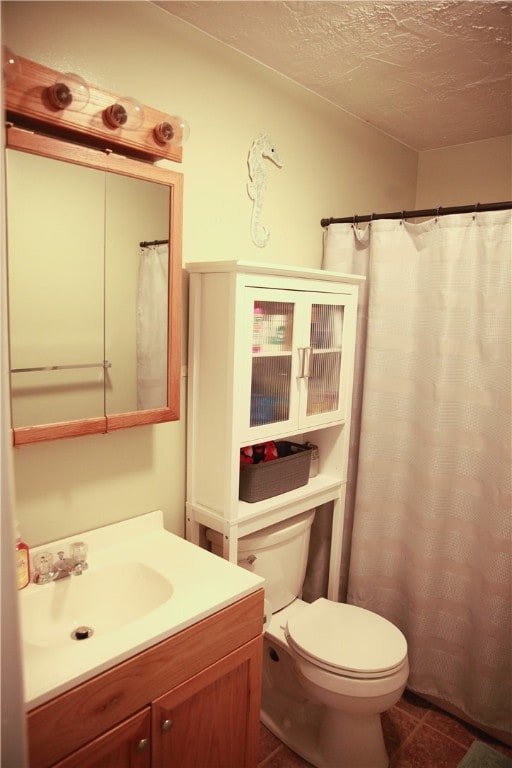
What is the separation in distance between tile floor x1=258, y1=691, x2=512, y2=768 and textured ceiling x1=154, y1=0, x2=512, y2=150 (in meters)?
2.46

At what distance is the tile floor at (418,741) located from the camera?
1.86 m

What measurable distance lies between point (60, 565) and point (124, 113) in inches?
48.2

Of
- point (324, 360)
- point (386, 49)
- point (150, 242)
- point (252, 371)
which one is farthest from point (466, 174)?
point (150, 242)

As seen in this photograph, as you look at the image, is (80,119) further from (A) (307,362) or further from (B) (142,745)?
(B) (142,745)

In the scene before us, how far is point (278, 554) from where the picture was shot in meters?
1.94

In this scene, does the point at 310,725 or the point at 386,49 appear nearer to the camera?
the point at 386,49

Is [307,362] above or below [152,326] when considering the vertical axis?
below

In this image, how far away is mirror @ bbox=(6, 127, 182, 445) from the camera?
130 cm

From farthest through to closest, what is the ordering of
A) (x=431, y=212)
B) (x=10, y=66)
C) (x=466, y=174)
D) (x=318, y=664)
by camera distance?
(x=466, y=174) < (x=431, y=212) < (x=318, y=664) < (x=10, y=66)

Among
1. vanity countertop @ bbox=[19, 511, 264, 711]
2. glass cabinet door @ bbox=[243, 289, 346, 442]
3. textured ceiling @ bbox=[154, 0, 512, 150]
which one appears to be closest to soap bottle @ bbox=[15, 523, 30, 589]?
vanity countertop @ bbox=[19, 511, 264, 711]

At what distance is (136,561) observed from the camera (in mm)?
1530

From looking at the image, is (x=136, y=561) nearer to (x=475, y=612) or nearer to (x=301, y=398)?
(x=301, y=398)

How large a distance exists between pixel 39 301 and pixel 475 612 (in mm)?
1943

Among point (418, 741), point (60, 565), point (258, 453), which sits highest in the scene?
point (258, 453)
